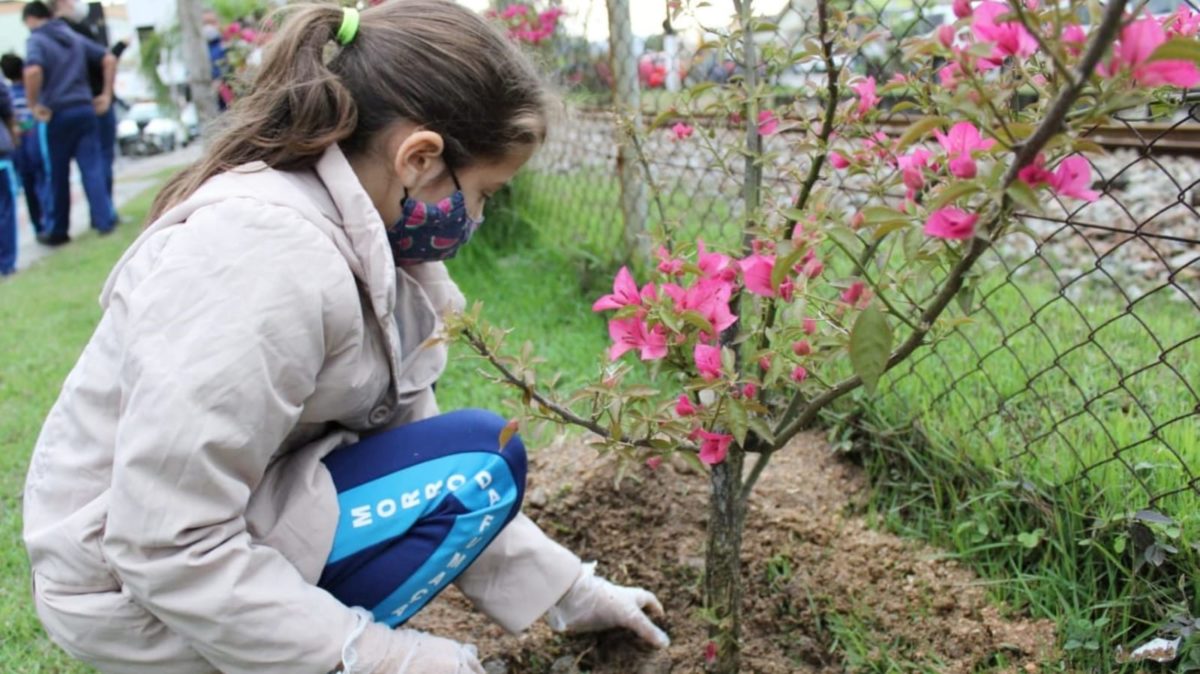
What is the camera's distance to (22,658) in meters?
1.91

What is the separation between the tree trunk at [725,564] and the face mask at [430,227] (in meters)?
0.54

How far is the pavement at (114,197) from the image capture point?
772 centimetres

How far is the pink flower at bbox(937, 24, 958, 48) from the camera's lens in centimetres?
85

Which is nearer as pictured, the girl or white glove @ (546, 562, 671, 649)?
the girl

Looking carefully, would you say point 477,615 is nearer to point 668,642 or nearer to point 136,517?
point 668,642

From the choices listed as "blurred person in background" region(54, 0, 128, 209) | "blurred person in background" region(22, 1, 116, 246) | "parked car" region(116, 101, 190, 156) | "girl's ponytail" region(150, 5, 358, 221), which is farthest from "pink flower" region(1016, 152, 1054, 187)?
"parked car" region(116, 101, 190, 156)

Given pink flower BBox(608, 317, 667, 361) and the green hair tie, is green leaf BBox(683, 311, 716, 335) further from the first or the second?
the green hair tie

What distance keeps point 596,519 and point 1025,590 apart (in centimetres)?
85

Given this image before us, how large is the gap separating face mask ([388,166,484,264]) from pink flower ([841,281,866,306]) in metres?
0.63

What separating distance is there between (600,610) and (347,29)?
3.48 feet

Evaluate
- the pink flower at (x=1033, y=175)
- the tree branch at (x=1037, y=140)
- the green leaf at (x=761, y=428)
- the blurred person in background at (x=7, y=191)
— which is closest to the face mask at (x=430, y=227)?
the green leaf at (x=761, y=428)

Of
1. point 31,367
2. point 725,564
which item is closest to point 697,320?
point 725,564

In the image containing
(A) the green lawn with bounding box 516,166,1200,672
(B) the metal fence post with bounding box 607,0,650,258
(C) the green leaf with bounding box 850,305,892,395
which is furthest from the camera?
(B) the metal fence post with bounding box 607,0,650,258

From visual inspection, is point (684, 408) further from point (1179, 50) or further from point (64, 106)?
point (64, 106)
